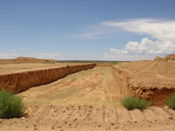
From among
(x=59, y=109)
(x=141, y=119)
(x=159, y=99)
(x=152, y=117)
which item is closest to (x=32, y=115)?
(x=59, y=109)

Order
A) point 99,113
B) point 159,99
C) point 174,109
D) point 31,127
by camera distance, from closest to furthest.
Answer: point 31,127 → point 99,113 → point 174,109 → point 159,99

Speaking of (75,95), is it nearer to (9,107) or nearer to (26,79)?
(26,79)

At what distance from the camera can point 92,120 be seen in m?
5.02

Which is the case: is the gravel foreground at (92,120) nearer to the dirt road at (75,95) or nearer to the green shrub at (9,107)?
the green shrub at (9,107)

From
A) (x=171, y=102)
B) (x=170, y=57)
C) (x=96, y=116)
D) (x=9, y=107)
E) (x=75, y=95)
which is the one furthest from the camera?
(x=170, y=57)

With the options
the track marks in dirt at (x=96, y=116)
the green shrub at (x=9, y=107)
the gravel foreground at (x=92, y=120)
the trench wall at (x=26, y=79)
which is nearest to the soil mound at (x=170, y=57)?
the gravel foreground at (x=92, y=120)

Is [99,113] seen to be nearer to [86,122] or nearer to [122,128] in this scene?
[86,122]

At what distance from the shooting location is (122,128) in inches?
169

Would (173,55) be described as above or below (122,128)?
above

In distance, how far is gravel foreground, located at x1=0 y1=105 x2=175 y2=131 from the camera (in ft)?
13.9

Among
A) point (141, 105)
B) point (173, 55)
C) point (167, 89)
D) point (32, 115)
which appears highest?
point (173, 55)

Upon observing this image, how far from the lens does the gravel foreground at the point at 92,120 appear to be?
4242 mm

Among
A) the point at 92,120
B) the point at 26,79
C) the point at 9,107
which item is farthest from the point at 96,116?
the point at 26,79

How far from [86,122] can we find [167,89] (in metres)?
4.07
